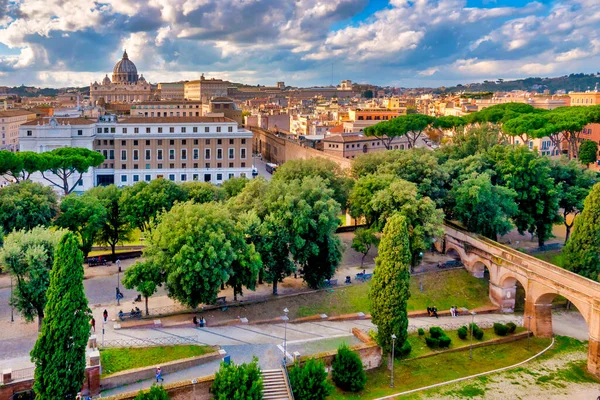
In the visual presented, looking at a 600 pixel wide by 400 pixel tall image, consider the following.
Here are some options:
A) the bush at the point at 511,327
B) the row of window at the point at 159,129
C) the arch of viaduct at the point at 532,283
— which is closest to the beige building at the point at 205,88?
the row of window at the point at 159,129

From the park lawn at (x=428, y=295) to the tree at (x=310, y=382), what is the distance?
29.5 feet

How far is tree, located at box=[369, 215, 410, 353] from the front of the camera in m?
29.0

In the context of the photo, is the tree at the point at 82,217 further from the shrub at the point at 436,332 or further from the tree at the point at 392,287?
the shrub at the point at 436,332

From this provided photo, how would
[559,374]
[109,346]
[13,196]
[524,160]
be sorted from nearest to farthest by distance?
[109,346]
[559,374]
[13,196]
[524,160]

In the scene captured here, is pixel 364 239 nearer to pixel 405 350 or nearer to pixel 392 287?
pixel 405 350

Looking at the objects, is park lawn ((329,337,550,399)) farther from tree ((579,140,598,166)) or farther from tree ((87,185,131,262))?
tree ((579,140,598,166))

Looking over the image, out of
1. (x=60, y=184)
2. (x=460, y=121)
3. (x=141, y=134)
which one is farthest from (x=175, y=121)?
(x=460, y=121)

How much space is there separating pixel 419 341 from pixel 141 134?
146ft

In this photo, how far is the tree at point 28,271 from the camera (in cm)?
2839

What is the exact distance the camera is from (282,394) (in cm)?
Answer: 2542

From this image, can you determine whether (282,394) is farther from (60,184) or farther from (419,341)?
(60,184)

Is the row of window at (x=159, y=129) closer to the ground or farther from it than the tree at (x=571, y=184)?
farther from it

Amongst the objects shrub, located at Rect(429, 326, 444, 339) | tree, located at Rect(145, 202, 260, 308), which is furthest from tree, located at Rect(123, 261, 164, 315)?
shrub, located at Rect(429, 326, 444, 339)

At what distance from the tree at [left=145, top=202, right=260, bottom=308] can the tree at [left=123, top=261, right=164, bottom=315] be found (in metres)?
0.35
